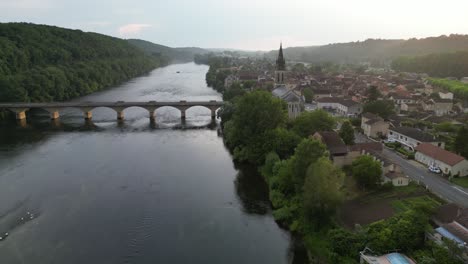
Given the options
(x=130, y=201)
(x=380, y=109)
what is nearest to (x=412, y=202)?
(x=130, y=201)

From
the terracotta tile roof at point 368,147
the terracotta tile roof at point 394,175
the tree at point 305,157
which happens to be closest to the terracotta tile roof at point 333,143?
the terracotta tile roof at point 368,147

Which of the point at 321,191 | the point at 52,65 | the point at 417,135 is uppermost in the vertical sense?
the point at 52,65

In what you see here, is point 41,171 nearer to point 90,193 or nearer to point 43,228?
point 90,193

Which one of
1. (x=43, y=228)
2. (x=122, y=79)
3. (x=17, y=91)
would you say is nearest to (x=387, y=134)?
(x=43, y=228)

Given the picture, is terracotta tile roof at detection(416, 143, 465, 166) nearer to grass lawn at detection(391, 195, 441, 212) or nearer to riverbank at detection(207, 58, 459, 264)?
riverbank at detection(207, 58, 459, 264)

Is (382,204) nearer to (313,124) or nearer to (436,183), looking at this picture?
(436,183)

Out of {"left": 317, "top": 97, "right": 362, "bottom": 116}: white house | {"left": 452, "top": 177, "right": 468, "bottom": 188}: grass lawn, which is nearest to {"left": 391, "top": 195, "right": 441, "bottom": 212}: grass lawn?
{"left": 452, "top": 177, "right": 468, "bottom": 188}: grass lawn
